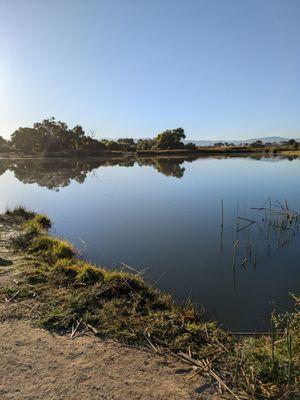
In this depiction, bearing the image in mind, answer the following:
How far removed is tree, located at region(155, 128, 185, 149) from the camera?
310ft

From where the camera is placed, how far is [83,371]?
438cm

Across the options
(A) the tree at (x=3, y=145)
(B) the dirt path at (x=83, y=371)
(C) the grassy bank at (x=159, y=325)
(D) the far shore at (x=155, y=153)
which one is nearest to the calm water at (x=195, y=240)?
(C) the grassy bank at (x=159, y=325)

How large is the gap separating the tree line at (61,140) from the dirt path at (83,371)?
81.8 meters

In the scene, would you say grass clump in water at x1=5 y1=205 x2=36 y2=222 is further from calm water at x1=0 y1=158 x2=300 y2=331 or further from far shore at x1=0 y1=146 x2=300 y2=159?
far shore at x1=0 y1=146 x2=300 y2=159

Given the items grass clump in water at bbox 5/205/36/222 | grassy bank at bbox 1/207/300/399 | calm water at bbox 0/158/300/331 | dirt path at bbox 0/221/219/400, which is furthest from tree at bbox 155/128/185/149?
dirt path at bbox 0/221/219/400

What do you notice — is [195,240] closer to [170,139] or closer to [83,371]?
[83,371]

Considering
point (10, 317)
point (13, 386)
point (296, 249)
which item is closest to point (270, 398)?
point (13, 386)

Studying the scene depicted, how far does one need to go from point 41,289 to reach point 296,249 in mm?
8360

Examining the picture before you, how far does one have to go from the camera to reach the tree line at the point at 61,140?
86250mm

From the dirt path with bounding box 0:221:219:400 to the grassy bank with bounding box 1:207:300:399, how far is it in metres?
Result: 0.23

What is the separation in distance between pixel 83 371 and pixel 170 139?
304 ft

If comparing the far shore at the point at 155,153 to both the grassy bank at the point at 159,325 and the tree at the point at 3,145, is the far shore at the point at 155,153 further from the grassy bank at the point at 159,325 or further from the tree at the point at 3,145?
the grassy bank at the point at 159,325

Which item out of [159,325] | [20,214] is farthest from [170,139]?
[159,325]

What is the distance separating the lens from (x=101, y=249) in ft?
38.2
